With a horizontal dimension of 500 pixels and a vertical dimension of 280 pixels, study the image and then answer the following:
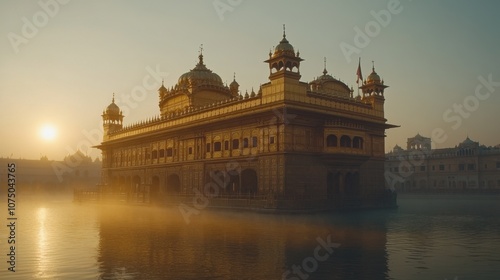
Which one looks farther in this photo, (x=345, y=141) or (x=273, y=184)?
(x=345, y=141)

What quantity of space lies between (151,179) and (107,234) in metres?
32.4

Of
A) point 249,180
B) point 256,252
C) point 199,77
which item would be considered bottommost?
point 256,252

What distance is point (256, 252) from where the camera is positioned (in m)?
Answer: 14.8

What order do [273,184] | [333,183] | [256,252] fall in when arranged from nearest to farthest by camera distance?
[256,252] < [273,184] < [333,183]

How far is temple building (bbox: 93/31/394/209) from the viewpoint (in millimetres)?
33812

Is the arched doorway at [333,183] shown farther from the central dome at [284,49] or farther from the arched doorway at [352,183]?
the central dome at [284,49]

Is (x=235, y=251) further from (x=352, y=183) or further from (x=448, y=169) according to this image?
(x=448, y=169)

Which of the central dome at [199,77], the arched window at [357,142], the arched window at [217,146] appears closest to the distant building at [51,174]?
the central dome at [199,77]

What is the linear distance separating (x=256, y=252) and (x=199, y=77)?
131ft

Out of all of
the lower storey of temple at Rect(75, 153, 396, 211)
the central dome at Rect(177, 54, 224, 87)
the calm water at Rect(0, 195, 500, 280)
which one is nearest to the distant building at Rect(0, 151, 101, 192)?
the central dome at Rect(177, 54, 224, 87)

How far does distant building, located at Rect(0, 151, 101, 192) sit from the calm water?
90353 mm

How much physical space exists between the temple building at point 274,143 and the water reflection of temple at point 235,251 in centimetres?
1097

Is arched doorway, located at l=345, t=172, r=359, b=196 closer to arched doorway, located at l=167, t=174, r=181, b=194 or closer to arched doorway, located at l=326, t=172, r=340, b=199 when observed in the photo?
arched doorway, located at l=326, t=172, r=340, b=199

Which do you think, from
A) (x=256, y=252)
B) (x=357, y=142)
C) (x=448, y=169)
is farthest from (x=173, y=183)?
(x=448, y=169)
